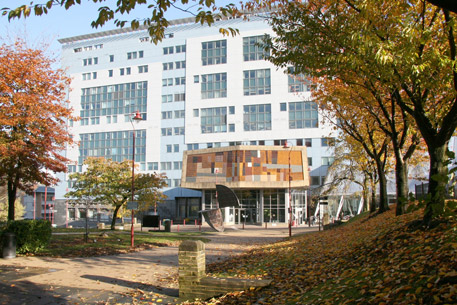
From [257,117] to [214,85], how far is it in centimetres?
1013

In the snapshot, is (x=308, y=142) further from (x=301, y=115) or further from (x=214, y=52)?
(x=214, y=52)

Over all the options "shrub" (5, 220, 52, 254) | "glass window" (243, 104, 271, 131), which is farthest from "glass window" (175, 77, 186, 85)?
"shrub" (5, 220, 52, 254)

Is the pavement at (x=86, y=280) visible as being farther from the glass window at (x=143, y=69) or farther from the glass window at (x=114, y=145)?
the glass window at (x=143, y=69)

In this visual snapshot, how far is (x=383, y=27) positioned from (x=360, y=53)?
2596 mm

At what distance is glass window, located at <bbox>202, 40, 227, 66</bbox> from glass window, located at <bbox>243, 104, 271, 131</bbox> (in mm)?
10276

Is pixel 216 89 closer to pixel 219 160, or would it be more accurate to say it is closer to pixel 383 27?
pixel 219 160

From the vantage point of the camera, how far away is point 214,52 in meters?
70.4

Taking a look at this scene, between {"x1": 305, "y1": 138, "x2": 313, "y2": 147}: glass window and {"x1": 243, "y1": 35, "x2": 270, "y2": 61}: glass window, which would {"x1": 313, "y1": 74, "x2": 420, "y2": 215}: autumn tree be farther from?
{"x1": 243, "y1": 35, "x2": 270, "y2": 61}: glass window

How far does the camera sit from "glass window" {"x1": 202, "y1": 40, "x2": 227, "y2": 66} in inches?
2743

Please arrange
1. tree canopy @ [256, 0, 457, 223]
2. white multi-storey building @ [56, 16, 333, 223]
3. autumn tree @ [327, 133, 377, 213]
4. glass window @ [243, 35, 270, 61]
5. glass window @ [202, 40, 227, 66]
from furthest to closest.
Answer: glass window @ [202, 40, 227, 66], glass window @ [243, 35, 270, 61], white multi-storey building @ [56, 16, 333, 223], autumn tree @ [327, 133, 377, 213], tree canopy @ [256, 0, 457, 223]

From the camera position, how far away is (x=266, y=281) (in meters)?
9.13

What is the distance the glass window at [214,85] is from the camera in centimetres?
6900

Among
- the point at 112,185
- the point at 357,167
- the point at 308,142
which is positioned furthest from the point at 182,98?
the point at 357,167

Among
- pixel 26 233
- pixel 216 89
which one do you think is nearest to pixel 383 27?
pixel 26 233
